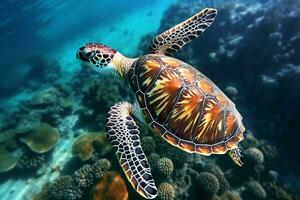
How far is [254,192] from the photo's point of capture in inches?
195

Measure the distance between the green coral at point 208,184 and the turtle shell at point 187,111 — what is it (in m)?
1.72

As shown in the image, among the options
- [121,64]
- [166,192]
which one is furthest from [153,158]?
[121,64]

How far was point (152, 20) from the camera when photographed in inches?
→ 850

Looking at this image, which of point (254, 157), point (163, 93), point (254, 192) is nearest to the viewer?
point (163, 93)

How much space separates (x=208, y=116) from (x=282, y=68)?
4.94 meters

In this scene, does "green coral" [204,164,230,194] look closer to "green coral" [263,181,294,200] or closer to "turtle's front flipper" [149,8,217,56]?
"green coral" [263,181,294,200]

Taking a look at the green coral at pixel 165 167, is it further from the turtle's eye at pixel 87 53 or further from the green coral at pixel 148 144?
the turtle's eye at pixel 87 53

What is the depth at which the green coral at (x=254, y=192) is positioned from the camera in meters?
4.95

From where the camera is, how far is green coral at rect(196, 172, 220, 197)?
441 cm

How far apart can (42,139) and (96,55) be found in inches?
145

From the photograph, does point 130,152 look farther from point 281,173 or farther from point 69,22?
point 69,22

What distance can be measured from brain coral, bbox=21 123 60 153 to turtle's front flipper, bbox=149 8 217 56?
3.98 m

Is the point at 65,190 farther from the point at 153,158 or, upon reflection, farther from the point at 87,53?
the point at 87,53

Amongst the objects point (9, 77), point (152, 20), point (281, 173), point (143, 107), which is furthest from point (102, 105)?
point (152, 20)
